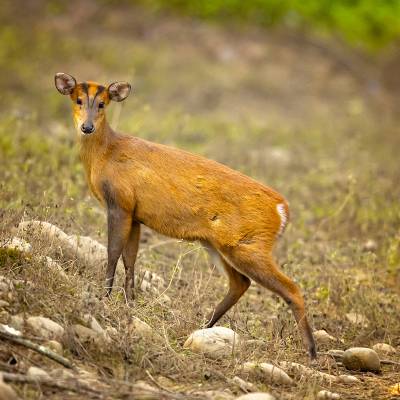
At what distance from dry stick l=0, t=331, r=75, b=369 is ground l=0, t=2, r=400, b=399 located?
8 centimetres

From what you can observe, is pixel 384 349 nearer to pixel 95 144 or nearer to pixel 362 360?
pixel 362 360

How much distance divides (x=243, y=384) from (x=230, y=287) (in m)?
1.77

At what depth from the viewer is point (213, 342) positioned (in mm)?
7438

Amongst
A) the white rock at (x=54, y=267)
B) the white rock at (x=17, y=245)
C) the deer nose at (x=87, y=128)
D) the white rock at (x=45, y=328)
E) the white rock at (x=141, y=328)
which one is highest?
the deer nose at (x=87, y=128)

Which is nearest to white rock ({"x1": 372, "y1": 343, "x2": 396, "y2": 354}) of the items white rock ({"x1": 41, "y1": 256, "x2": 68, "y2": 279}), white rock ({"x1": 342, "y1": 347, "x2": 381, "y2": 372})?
white rock ({"x1": 342, "y1": 347, "x2": 381, "y2": 372})

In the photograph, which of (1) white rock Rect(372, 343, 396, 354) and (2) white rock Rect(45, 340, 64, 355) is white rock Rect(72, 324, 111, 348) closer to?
(2) white rock Rect(45, 340, 64, 355)

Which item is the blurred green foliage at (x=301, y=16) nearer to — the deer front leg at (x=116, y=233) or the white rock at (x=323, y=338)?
the white rock at (x=323, y=338)

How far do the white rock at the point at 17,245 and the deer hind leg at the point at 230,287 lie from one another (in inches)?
66.5

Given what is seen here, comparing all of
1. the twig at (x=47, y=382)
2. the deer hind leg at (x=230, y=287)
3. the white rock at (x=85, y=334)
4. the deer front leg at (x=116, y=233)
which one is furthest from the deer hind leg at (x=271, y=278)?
the twig at (x=47, y=382)

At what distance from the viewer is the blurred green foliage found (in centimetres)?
2578

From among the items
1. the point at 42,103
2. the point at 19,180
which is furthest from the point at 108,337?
the point at 42,103

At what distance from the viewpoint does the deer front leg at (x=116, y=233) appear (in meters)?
8.16

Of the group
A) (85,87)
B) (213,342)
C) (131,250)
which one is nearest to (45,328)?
(213,342)

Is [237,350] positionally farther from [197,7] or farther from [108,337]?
[197,7]
